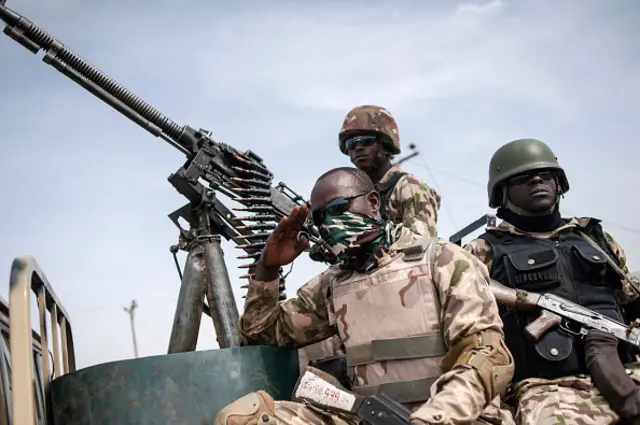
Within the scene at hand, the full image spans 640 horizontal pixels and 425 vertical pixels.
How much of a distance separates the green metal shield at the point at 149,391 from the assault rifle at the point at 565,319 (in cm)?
144

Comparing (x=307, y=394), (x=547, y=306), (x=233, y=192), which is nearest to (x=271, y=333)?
(x=307, y=394)

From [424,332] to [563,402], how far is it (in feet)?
2.32

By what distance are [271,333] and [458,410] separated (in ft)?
3.85

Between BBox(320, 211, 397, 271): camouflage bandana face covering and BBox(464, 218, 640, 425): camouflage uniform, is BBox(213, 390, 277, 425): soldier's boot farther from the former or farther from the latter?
BBox(464, 218, 640, 425): camouflage uniform

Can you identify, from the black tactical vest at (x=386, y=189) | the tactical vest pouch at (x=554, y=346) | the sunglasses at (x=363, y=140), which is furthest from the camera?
the sunglasses at (x=363, y=140)

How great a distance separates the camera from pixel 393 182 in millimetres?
4645

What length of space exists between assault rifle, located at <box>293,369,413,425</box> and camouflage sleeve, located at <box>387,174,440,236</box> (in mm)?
1769

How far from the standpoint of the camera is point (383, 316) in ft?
10.1

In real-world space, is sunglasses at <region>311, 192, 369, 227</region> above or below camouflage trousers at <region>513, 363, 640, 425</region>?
above

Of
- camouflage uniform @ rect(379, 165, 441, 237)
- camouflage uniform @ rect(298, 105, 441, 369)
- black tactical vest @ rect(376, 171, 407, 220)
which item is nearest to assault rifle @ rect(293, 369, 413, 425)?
camouflage uniform @ rect(298, 105, 441, 369)

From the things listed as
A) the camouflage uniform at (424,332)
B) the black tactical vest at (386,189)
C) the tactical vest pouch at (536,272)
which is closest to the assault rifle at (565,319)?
the tactical vest pouch at (536,272)

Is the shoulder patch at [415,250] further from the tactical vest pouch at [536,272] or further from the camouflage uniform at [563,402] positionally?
the camouflage uniform at [563,402]

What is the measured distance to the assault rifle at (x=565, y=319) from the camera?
3.44 m

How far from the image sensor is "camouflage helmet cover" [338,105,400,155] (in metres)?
4.83
